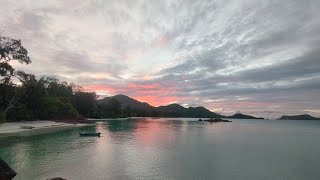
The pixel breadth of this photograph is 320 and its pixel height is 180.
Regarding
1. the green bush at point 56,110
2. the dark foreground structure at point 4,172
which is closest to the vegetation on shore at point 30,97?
the green bush at point 56,110

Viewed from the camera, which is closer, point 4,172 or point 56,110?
point 4,172

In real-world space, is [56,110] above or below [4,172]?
above

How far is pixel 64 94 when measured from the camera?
160500 millimetres

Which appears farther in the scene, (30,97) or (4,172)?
(30,97)

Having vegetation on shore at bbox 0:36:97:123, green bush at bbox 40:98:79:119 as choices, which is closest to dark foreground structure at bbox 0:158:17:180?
vegetation on shore at bbox 0:36:97:123

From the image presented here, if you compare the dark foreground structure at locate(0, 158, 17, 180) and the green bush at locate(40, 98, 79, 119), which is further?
the green bush at locate(40, 98, 79, 119)

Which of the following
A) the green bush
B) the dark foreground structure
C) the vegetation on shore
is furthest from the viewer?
the green bush

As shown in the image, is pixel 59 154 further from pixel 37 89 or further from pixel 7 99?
pixel 37 89

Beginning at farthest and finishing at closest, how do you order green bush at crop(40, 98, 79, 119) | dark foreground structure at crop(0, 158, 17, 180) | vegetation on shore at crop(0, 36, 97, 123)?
1. green bush at crop(40, 98, 79, 119)
2. vegetation on shore at crop(0, 36, 97, 123)
3. dark foreground structure at crop(0, 158, 17, 180)

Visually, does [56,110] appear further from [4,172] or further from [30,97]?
[4,172]

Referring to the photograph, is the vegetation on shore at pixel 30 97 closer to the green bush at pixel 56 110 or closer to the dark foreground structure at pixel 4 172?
the green bush at pixel 56 110

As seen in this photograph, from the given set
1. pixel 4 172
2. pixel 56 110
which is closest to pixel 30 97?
pixel 56 110

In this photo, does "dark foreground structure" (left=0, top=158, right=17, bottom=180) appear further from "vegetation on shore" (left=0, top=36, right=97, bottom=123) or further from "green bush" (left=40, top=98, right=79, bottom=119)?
"green bush" (left=40, top=98, right=79, bottom=119)

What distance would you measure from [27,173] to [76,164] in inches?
247
